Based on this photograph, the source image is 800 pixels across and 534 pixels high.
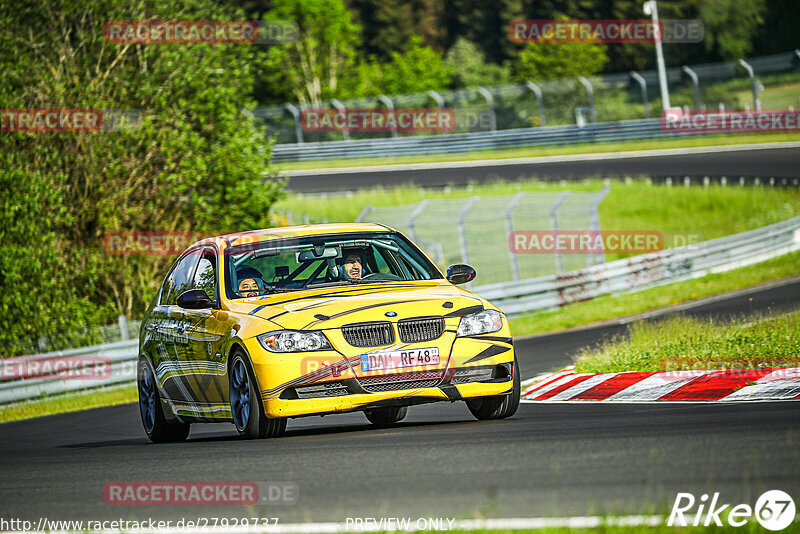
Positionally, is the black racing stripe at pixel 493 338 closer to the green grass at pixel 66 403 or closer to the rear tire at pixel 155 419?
the rear tire at pixel 155 419

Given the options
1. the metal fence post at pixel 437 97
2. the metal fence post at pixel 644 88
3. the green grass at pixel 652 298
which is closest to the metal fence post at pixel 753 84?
the metal fence post at pixel 644 88

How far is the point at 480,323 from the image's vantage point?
9391mm

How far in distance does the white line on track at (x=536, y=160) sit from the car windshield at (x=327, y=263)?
33989 mm

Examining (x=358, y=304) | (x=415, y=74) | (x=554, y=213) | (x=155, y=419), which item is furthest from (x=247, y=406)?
(x=415, y=74)

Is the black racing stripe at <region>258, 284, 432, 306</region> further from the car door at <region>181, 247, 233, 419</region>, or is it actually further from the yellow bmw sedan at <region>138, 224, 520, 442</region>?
the car door at <region>181, 247, 233, 419</region>

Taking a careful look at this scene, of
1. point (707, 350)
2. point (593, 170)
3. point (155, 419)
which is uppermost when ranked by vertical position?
point (155, 419)

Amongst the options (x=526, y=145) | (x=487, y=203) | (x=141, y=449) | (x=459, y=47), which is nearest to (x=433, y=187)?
(x=487, y=203)

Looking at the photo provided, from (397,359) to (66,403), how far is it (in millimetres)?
11679

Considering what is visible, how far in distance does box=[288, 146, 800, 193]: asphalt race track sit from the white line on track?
298mm

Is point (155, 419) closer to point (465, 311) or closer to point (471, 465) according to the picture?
point (465, 311)

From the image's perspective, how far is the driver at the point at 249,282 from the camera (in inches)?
392

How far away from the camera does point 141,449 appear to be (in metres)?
10.0

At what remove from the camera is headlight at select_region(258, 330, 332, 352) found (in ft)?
29.3

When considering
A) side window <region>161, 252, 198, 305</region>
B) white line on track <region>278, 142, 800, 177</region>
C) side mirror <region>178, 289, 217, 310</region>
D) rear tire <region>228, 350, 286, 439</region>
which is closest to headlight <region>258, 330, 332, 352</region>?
rear tire <region>228, 350, 286, 439</region>
